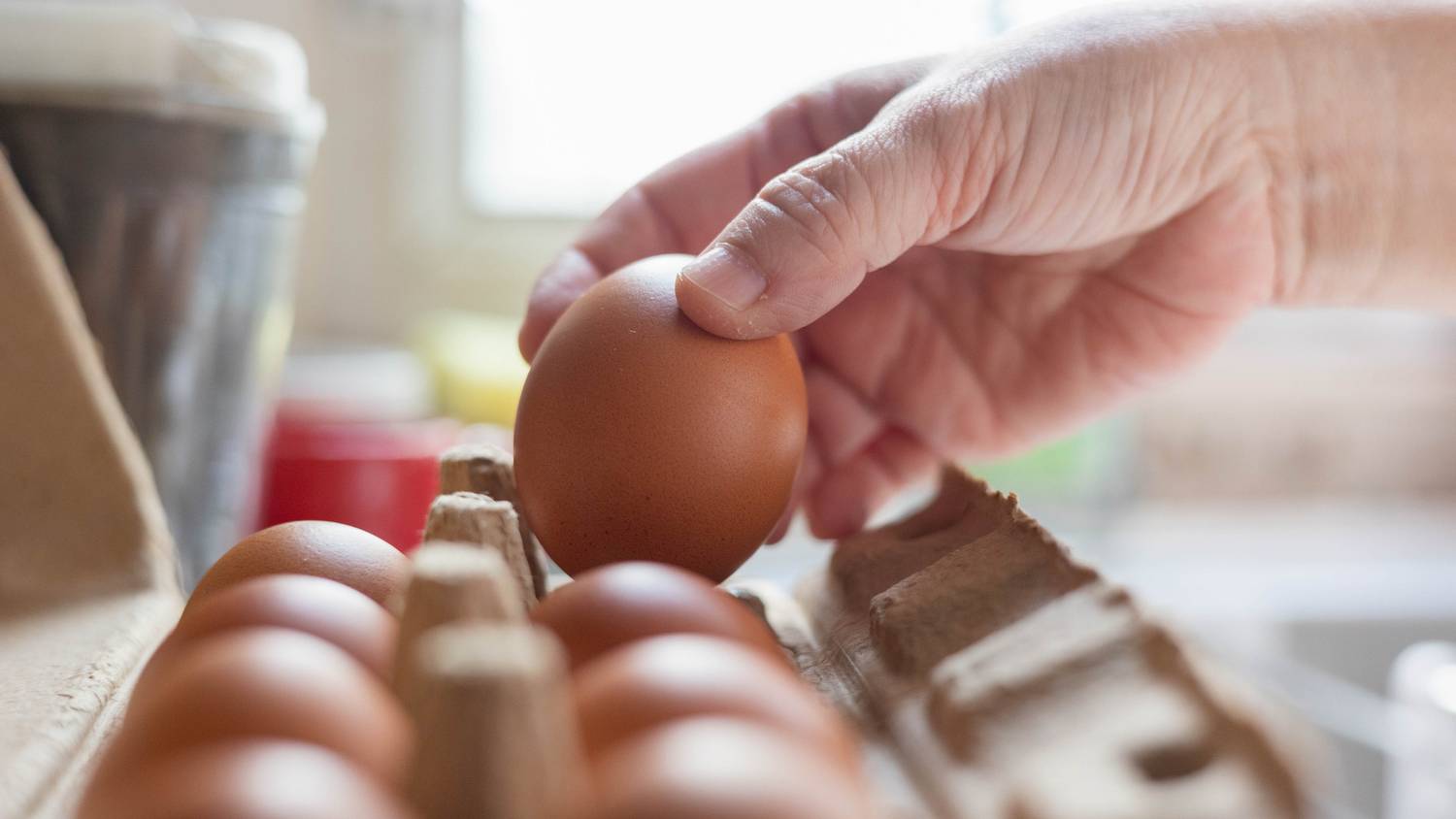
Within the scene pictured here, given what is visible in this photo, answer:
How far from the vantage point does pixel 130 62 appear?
2.97ft

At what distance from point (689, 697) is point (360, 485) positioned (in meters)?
1.00

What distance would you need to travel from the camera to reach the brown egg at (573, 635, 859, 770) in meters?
0.39

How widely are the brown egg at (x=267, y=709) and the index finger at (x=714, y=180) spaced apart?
52 centimetres

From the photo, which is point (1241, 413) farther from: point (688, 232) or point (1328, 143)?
point (688, 232)

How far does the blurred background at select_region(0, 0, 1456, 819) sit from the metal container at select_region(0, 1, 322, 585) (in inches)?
36.4

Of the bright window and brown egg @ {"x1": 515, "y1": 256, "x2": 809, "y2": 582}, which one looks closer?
brown egg @ {"x1": 515, "y1": 256, "x2": 809, "y2": 582}

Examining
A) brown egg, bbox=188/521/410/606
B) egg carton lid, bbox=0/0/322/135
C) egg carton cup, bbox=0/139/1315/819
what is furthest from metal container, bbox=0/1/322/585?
brown egg, bbox=188/521/410/606

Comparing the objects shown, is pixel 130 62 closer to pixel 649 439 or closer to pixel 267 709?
pixel 649 439

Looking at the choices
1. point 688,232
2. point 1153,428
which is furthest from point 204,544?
point 1153,428

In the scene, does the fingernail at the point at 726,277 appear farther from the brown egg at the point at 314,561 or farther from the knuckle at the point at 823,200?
the brown egg at the point at 314,561

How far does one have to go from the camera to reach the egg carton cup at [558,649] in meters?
0.36

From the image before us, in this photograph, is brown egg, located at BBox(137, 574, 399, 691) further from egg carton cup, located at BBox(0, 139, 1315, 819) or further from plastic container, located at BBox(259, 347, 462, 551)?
plastic container, located at BBox(259, 347, 462, 551)

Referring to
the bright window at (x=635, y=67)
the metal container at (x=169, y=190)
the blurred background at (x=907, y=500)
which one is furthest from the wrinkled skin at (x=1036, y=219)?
A: the bright window at (x=635, y=67)

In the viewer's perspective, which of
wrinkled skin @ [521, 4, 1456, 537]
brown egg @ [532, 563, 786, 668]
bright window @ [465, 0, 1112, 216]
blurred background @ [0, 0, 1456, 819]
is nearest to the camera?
brown egg @ [532, 563, 786, 668]
